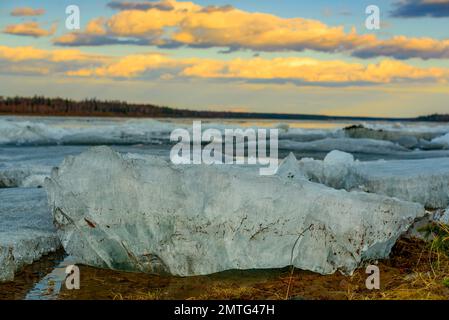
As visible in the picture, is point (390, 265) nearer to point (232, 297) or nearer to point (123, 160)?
point (232, 297)

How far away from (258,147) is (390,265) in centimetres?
1952

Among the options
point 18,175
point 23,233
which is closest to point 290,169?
point 23,233

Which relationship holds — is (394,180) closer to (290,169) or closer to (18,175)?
(290,169)

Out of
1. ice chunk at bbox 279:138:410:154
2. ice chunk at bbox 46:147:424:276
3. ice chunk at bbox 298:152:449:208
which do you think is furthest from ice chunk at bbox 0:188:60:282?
ice chunk at bbox 279:138:410:154

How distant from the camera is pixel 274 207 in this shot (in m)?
5.49

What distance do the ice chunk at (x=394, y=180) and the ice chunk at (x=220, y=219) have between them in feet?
12.9

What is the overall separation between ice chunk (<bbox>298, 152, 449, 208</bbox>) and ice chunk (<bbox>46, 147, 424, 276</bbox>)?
3.94m

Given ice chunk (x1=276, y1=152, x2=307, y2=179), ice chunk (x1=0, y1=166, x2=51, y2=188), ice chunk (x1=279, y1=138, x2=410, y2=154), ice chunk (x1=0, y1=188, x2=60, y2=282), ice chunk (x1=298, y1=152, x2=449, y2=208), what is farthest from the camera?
ice chunk (x1=279, y1=138, x2=410, y2=154)

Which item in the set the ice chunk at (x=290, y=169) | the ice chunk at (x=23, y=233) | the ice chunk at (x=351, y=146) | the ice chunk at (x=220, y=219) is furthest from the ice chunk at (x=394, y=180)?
the ice chunk at (x=351, y=146)

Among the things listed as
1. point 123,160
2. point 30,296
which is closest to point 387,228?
point 123,160

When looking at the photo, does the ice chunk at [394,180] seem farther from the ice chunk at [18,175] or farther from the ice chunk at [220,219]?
the ice chunk at [18,175]

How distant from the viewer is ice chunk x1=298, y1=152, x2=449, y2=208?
963 centimetres

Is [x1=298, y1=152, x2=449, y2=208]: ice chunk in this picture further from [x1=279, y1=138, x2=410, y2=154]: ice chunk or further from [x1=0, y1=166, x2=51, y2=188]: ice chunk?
[x1=279, y1=138, x2=410, y2=154]: ice chunk
